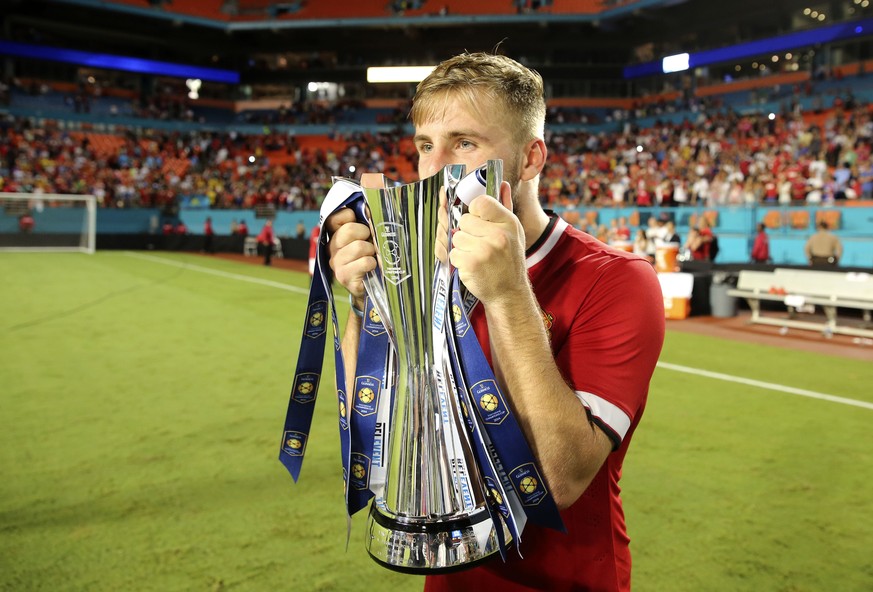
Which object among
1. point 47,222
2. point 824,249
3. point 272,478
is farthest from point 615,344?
point 47,222

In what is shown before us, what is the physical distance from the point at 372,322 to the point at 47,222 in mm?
34320

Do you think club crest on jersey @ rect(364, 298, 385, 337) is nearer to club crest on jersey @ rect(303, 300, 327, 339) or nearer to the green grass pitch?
club crest on jersey @ rect(303, 300, 327, 339)

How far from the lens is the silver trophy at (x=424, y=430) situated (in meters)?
1.32

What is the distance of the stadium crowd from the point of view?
894 inches

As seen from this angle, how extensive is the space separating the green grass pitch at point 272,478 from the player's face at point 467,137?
2859mm

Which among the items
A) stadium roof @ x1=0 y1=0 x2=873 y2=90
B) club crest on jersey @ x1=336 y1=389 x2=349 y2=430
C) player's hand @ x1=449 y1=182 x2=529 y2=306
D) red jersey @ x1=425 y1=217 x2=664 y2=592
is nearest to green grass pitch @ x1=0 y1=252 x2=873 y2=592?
red jersey @ x1=425 y1=217 x2=664 y2=592

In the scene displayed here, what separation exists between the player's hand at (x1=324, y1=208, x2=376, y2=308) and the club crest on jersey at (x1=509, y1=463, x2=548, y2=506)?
0.48 metres

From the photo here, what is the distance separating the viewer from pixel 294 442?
1.61m

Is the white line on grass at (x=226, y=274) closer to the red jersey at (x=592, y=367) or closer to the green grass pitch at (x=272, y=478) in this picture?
the green grass pitch at (x=272, y=478)

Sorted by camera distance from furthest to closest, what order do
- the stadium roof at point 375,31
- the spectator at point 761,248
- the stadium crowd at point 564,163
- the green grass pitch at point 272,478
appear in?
the stadium roof at point 375,31, the stadium crowd at point 564,163, the spectator at point 761,248, the green grass pitch at point 272,478

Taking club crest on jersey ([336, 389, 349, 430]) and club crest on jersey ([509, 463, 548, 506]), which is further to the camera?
club crest on jersey ([336, 389, 349, 430])

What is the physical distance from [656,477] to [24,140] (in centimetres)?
4155

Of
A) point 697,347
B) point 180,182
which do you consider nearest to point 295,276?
point 697,347

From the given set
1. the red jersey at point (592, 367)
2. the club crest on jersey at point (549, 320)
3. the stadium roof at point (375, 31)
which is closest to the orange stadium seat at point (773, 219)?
the red jersey at point (592, 367)
